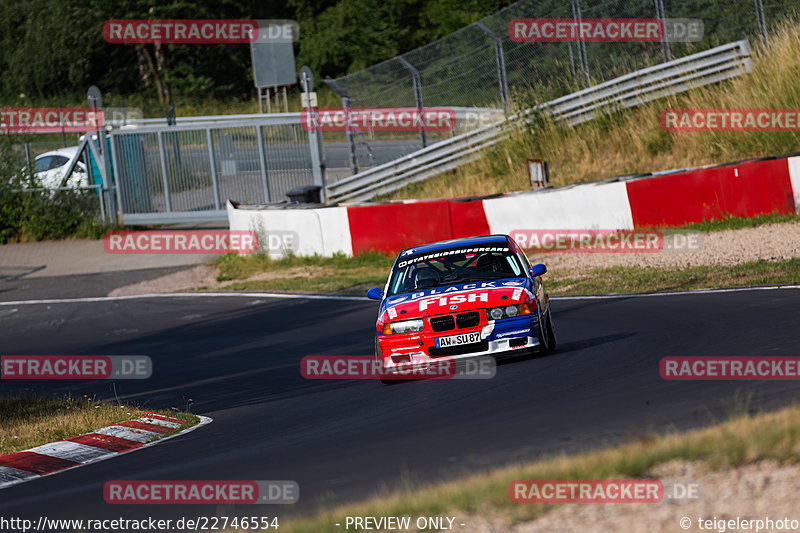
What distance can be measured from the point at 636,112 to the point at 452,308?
15.4m

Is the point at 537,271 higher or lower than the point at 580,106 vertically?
lower

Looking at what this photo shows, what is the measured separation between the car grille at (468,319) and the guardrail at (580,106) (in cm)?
1491

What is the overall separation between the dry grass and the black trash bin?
2161mm

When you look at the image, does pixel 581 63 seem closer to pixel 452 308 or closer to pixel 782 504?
pixel 452 308

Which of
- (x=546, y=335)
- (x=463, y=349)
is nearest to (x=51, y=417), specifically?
(x=463, y=349)

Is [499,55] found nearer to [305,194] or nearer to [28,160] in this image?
[305,194]

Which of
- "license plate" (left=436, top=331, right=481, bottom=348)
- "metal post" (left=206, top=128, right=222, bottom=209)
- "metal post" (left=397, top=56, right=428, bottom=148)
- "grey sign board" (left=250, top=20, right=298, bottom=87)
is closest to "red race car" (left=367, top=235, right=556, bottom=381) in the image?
"license plate" (left=436, top=331, right=481, bottom=348)

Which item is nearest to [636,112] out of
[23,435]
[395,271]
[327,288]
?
[327,288]

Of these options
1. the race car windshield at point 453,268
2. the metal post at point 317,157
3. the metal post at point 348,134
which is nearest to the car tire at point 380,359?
the race car windshield at point 453,268

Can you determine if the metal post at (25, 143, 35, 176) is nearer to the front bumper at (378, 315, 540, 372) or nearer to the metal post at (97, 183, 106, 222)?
the metal post at (97, 183, 106, 222)

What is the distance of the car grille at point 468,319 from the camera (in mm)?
10227

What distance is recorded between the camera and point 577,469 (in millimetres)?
5602

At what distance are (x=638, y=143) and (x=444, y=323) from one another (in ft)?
47.4

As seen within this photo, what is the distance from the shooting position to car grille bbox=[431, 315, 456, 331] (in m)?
10.3
